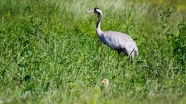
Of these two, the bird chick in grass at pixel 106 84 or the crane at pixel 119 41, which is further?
the crane at pixel 119 41

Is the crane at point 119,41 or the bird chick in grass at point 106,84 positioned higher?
the bird chick in grass at point 106,84

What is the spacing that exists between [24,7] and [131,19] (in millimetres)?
2264

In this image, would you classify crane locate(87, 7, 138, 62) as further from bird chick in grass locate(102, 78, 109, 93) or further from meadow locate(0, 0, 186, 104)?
bird chick in grass locate(102, 78, 109, 93)

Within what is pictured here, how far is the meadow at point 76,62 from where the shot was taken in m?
5.86

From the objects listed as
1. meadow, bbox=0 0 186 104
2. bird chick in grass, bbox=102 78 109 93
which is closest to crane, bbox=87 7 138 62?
meadow, bbox=0 0 186 104

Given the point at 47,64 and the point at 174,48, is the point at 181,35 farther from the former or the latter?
the point at 47,64

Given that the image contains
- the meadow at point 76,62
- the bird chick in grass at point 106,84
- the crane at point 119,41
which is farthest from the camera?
the crane at point 119,41

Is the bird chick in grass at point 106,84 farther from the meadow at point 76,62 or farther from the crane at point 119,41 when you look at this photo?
the crane at point 119,41

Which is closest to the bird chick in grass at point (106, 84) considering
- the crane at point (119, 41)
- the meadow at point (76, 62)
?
the meadow at point (76, 62)

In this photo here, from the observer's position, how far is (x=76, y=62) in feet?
25.0

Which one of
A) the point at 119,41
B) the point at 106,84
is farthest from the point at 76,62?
the point at 119,41

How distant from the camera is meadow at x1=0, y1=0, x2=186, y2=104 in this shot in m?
5.86

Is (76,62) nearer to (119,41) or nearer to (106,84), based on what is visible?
(106,84)

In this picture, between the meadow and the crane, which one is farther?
the crane
